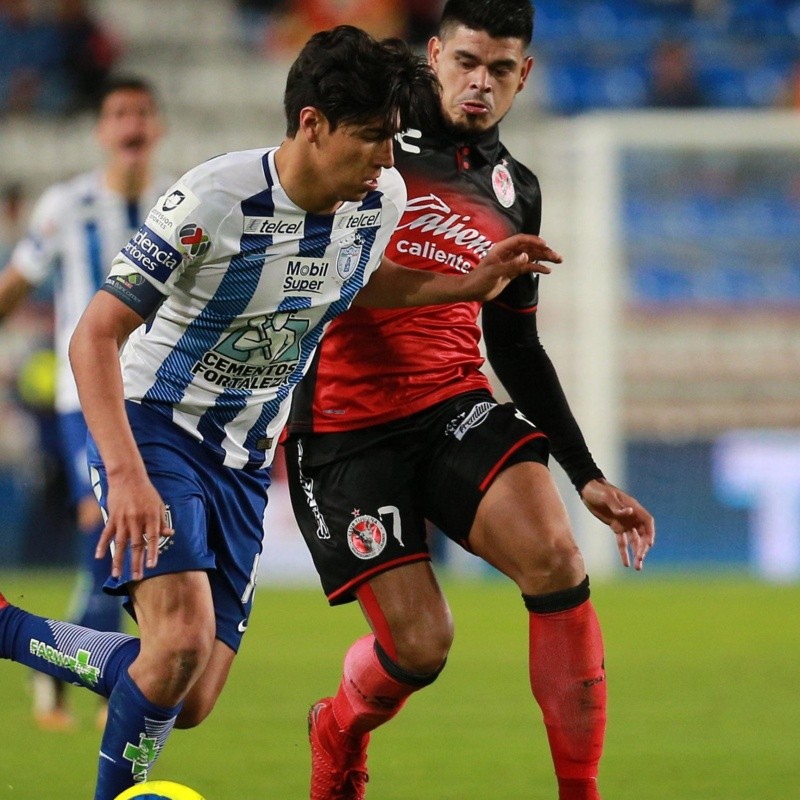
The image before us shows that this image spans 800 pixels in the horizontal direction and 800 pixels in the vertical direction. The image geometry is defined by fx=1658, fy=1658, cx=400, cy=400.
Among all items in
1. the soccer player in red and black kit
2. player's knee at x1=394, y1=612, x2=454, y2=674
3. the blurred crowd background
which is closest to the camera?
the soccer player in red and black kit

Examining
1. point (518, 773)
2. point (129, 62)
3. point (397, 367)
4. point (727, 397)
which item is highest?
point (129, 62)

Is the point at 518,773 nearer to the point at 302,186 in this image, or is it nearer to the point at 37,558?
the point at 302,186

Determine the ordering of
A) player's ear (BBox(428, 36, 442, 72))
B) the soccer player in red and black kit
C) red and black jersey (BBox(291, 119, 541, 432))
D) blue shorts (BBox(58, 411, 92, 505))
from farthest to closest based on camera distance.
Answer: blue shorts (BBox(58, 411, 92, 505)), player's ear (BBox(428, 36, 442, 72)), red and black jersey (BBox(291, 119, 541, 432)), the soccer player in red and black kit

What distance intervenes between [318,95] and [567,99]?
1325 centimetres

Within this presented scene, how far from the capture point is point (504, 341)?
4801 millimetres

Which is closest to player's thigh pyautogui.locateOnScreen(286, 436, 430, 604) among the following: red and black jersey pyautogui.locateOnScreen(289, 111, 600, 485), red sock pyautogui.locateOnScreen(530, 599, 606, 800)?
red and black jersey pyautogui.locateOnScreen(289, 111, 600, 485)

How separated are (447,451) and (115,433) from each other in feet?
4.05

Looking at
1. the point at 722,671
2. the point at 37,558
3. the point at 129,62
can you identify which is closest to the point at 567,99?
the point at 129,62

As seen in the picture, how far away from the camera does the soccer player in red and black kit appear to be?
4242 millimetres

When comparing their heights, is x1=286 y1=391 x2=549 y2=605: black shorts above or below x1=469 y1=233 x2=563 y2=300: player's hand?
below

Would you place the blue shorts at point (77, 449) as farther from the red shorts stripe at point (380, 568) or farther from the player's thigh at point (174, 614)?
the player's thigh at point (174, 614)

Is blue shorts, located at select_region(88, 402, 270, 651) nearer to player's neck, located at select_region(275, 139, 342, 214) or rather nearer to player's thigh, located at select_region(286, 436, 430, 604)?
player's thigh, located at select_region(286, 436, 430, 604)

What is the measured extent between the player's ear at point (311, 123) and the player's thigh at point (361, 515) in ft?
3.42

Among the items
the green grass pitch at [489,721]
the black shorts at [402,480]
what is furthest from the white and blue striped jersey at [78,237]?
the black shorts at [402,480]
